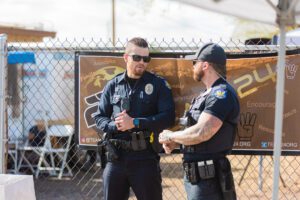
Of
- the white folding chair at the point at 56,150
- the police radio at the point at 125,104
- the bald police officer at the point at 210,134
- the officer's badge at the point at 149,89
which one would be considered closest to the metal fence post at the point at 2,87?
the police radio at the point at 125,104

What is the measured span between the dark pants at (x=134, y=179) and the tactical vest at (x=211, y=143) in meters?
0.52

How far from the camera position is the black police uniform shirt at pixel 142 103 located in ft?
12.9

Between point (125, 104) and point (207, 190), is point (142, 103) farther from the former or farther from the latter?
point (207, 190)

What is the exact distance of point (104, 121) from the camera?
4016 millimetres

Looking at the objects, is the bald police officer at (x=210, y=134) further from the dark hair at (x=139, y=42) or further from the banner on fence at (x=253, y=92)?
the banner on fence at (x=253, y=92)

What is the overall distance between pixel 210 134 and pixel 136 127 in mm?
796

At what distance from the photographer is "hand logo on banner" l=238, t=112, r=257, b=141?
167 inches

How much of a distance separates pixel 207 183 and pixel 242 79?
122 cm

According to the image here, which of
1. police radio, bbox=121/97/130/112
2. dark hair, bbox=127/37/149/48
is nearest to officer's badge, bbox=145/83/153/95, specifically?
police radio, bbox=121/97/130/112

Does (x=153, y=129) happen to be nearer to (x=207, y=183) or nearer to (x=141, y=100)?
(x=141, y=100)

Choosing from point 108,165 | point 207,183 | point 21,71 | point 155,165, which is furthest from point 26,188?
point 21,71

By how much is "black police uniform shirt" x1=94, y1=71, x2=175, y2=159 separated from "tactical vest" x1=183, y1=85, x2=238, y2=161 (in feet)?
1.43

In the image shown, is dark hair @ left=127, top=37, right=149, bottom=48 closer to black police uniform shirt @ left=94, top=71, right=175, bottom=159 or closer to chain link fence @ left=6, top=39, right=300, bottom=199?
black police uniform shirt @ left=94, top=71, right=175, bottom=159

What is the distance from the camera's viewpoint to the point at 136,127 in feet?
12.8
